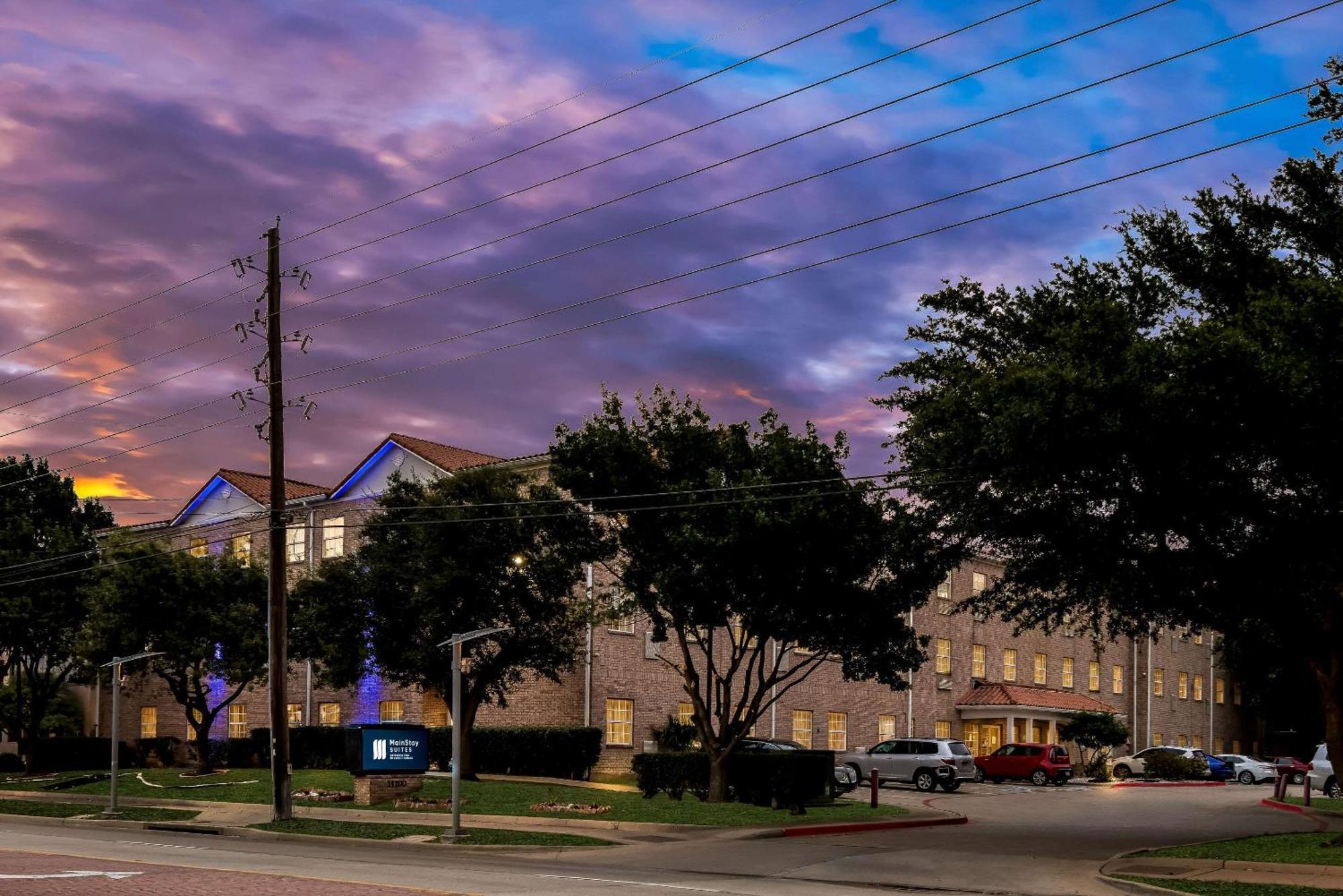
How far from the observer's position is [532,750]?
44.6 metres

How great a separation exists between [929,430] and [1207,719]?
6537cm

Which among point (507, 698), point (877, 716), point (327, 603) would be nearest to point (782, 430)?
point (327, 603)

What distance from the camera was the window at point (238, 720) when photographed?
57.3m

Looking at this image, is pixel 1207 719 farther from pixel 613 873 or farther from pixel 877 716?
pixel 613 873

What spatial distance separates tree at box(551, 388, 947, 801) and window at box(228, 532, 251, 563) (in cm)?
1813

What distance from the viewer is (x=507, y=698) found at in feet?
156

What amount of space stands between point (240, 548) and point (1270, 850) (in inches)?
1655

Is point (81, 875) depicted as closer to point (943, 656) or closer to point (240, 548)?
point (240, 548)

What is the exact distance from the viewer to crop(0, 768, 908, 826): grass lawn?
95.2 feet

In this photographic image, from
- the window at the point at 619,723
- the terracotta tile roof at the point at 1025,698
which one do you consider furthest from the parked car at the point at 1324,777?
the window at the point at 619,723

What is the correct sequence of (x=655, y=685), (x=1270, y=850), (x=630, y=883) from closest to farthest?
(x=630, y=883), (x=1270, y=850), (x=655, y=685)

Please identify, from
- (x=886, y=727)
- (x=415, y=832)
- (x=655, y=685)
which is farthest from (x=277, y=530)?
(x=886, y=727)

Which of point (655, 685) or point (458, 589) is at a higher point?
point (458, 589)

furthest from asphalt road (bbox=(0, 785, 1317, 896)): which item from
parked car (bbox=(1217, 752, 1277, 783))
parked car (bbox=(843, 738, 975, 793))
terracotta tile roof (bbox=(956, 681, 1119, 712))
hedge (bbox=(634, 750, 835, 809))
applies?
parked car (bbox=(1217, 752, 1277, 783))
